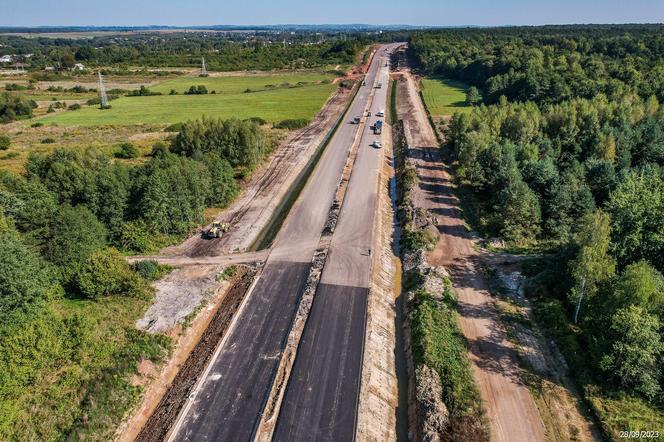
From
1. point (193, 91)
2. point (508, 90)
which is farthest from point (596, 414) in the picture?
point (193, 91)

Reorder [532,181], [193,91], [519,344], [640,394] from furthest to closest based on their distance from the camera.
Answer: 1. [193,91]
2. [532,181]
3. [519,344]
4. [640,394]

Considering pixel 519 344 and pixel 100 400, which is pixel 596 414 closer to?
pixel 519 344

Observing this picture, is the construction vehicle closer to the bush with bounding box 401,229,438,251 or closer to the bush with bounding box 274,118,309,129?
the bush with bounding box 401,229,438,251

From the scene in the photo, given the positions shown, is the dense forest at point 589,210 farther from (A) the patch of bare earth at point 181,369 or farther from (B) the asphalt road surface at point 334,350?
(A) the patch of bare earth at point 181,369

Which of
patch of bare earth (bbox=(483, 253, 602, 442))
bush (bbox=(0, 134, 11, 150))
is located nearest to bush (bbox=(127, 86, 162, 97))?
bush (bbox=(0, 134, 11, 150))

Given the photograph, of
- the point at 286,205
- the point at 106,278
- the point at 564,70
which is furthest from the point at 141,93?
the point at 564,70

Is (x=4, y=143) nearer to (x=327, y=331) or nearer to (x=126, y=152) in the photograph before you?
(x=126, y=152)
